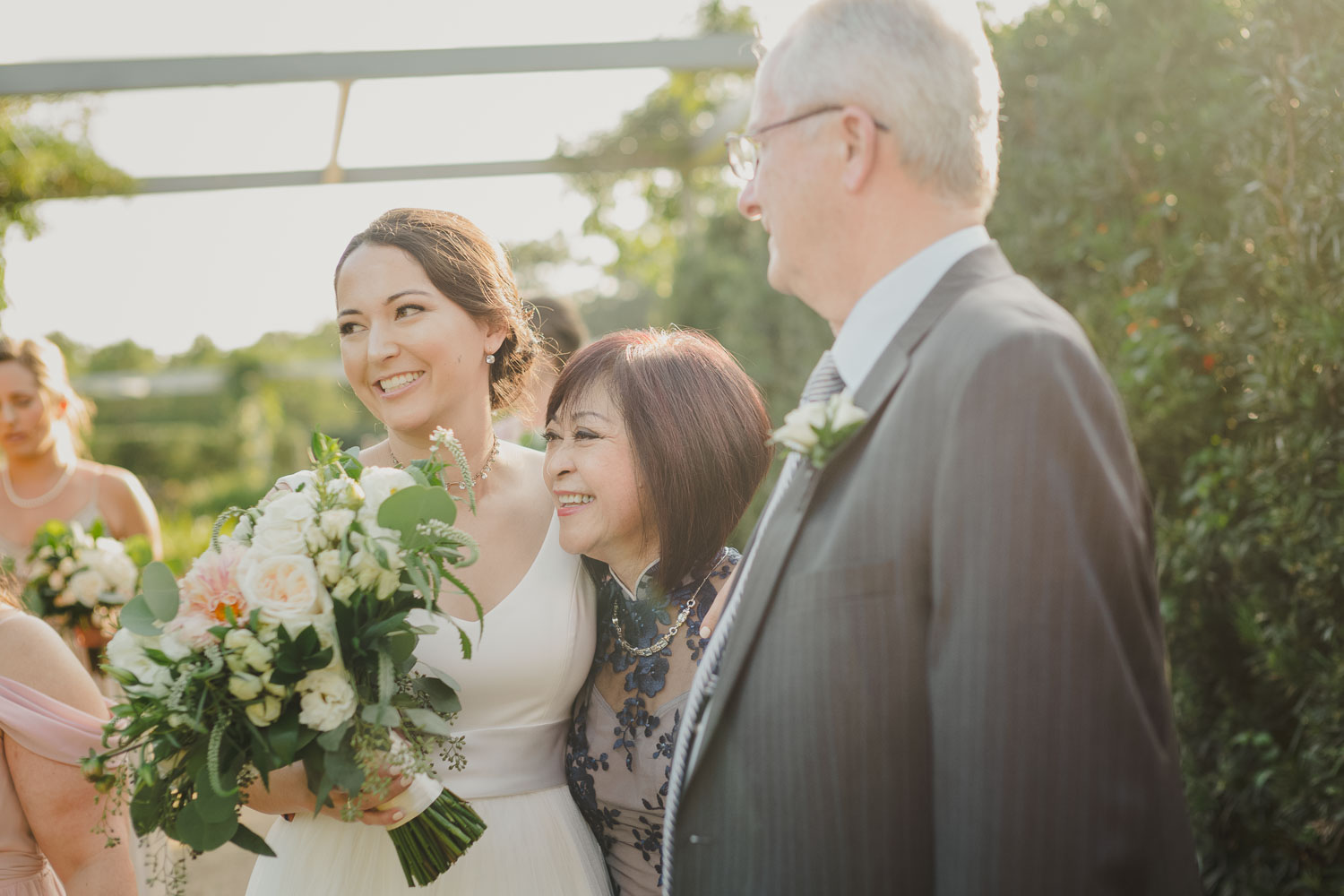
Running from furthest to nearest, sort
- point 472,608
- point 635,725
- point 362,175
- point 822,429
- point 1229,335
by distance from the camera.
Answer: point 362,175 → point 1229,335 → point 472,608 → point 635,725 → point 822,429

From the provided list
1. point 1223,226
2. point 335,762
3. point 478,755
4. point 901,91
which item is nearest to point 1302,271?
point 1223,226

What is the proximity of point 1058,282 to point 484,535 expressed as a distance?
3.01m

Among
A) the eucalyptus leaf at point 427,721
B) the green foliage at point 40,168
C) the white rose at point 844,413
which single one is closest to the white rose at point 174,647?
the eucalyptus leaf at point 427,721

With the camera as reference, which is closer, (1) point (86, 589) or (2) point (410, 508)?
(2) point (410, 508)

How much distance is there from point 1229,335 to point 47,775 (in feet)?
12.3

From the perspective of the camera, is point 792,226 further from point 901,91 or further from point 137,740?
point 137,740

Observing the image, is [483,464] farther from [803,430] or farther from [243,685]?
[803,430]

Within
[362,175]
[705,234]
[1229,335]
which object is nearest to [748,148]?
[1229,335]

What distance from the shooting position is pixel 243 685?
196 cm

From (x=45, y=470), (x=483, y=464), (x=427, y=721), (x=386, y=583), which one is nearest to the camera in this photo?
(x=386, y=583)

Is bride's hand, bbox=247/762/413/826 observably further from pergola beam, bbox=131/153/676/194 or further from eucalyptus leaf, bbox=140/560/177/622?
pergola beam, bbox=131/153/676/194

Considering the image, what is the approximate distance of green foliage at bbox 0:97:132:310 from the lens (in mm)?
7238

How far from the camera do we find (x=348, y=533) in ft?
6.90

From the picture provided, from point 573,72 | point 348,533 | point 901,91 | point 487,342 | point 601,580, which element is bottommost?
point 601,580
